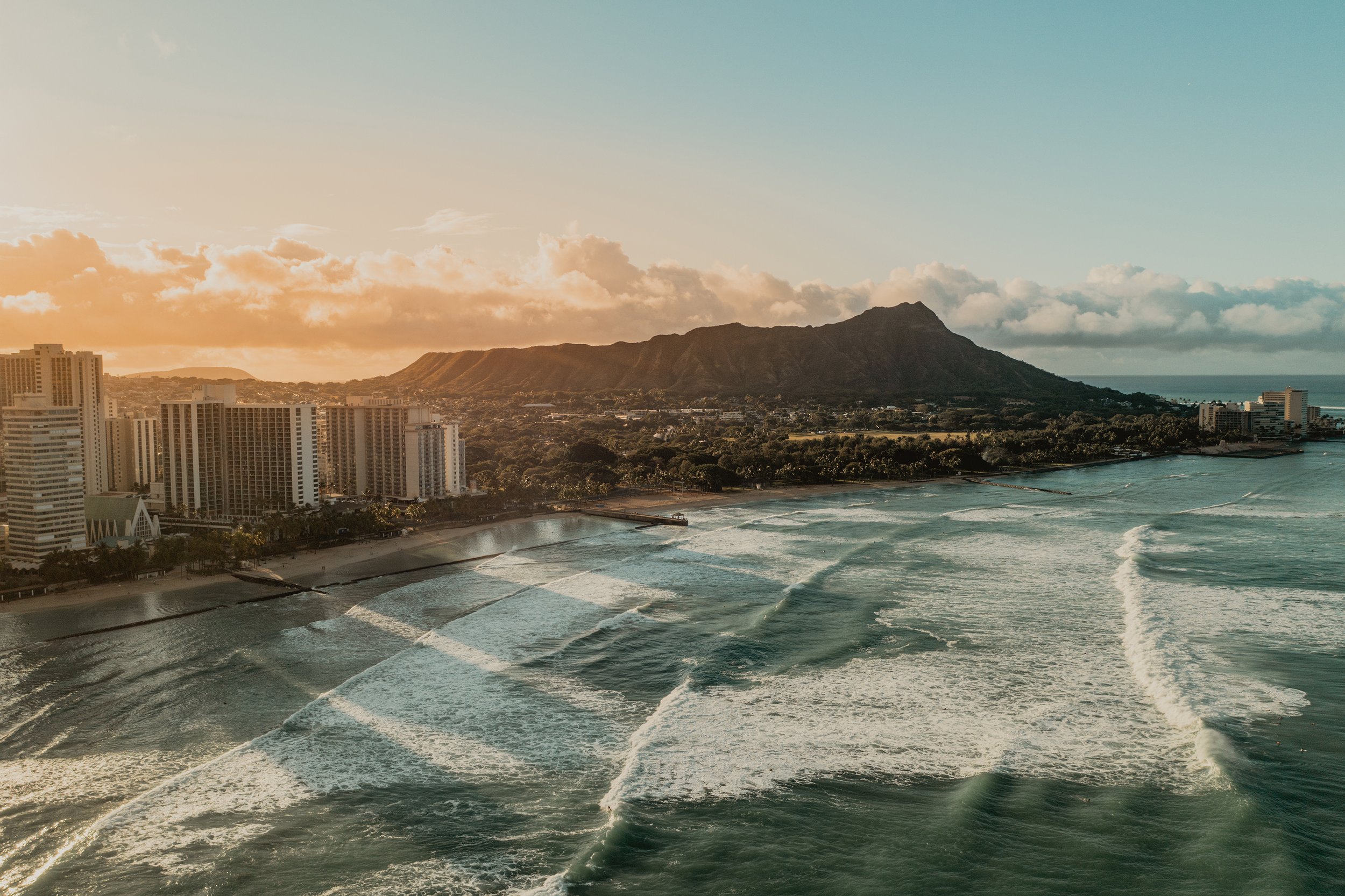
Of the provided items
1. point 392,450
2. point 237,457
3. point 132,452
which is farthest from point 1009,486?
point 132,452

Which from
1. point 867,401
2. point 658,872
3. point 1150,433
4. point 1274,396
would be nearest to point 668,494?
point 658,872

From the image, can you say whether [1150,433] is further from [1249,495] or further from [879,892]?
[879,892]

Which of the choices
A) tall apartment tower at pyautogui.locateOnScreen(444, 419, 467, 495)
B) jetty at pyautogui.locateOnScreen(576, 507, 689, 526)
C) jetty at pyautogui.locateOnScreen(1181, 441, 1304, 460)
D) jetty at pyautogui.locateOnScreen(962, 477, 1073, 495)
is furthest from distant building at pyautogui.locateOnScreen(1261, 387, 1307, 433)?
tall apartment tower at pyautogui.locateOnScreen(444, 419, 467, 495)

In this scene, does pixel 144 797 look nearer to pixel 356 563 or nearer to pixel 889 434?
pixel 356 563

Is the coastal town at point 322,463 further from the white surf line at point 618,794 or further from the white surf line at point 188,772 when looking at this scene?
the white surf line at point 618,794

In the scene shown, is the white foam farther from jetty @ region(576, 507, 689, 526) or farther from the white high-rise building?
the white high-rise building
